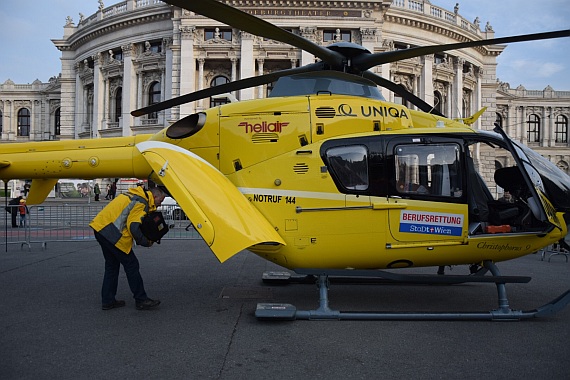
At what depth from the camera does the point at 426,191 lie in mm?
4902

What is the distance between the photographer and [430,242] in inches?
192

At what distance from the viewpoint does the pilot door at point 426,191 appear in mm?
4828

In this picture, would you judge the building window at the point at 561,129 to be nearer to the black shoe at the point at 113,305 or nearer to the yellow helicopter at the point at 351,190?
the yellow helicopter at the point at 351,190

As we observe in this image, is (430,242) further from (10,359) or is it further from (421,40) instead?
(421,40)

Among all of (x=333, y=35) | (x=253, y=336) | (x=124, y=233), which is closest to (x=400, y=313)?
(x=253, y=336)

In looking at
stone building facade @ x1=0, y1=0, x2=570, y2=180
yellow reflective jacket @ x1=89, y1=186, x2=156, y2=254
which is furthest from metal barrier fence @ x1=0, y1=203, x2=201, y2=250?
stone building facade @ x1=0, y1=0, x2=570, y2=180

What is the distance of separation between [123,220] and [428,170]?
12.6 feet

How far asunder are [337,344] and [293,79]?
3614mm

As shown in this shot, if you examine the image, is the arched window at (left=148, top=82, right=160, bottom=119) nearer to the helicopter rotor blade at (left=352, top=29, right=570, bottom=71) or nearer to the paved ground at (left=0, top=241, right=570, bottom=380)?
the paved ground at (left=0, top=241, right=570, bottom=380)

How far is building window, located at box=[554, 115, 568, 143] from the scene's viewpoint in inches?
2032

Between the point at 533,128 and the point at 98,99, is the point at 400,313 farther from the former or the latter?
the point at 533,128

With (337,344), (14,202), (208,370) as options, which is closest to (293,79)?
(337,344)

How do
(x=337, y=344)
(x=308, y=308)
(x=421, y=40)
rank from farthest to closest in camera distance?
(x=421, y=40) → (x=308, y=308) → (x=337, y=344)

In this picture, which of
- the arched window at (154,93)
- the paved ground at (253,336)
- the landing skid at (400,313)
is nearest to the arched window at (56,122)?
the arched window at (154,93)
